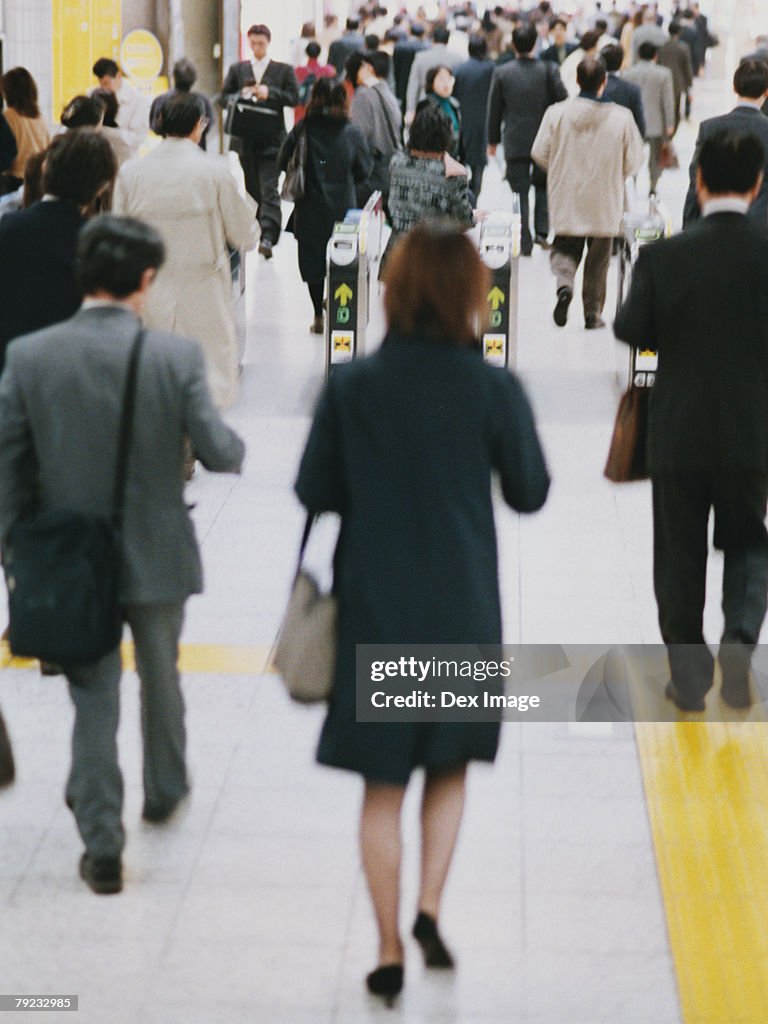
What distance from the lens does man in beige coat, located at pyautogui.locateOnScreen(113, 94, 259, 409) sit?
7188 mm

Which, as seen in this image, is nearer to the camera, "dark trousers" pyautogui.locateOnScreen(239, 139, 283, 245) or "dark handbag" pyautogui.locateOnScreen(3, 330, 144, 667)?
"dark handbag" pyautogui.locateOnScreen(3, 330, 144, 667)

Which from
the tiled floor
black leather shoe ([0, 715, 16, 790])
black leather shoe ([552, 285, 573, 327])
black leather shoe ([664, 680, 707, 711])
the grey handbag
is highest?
the grey handbag

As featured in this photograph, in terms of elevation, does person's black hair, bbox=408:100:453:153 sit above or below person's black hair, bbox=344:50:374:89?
below

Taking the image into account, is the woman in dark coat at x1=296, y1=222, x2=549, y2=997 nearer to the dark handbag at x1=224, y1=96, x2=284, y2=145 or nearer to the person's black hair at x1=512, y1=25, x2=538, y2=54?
the person's black hair at x1=512, y1=25, x2=538, y2=54

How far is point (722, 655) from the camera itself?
17.8ft

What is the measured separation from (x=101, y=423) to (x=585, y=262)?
24.2ft

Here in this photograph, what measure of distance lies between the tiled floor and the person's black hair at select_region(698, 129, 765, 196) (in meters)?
1.62

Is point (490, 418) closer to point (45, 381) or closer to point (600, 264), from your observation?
point (45, 381)

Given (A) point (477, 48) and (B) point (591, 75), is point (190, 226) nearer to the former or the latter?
(B) point (591, 75)

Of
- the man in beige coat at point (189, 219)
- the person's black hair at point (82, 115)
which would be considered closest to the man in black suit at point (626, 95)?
the person's black hair at point (82, 115)

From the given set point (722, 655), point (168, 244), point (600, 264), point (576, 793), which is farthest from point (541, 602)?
point (600, 264)

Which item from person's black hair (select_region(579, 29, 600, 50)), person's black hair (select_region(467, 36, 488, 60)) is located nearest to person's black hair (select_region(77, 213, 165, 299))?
person's black hair (select_region(579, 29, 600, 50))

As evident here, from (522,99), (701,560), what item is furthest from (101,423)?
(522,99)

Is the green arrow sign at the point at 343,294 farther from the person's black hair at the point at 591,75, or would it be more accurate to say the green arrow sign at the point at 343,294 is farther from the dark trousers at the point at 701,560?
the dark trousers at the point at 701,560
